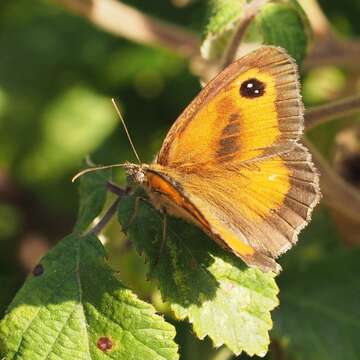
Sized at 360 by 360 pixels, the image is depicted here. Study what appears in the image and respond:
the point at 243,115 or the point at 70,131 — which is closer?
the point at 243,115

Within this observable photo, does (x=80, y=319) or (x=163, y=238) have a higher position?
(x=163, y=238)

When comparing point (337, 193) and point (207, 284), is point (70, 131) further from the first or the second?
point (207, 284)

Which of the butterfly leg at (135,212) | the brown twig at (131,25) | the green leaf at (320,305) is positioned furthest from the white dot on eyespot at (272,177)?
the brown twig at (131,25)

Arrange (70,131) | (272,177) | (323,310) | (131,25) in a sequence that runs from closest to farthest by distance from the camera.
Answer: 1. (272,177)
2. (323,310)
3. (131,25)
4. (70,131)

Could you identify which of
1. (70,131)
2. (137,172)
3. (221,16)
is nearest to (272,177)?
(137,172)

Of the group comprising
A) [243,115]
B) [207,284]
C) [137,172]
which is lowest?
[207,284]

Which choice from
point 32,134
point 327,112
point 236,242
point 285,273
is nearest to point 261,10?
point 327,112

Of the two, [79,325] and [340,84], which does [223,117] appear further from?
[340,84]

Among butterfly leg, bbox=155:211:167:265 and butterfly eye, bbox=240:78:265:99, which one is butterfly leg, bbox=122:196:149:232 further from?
butterfly eye, bbox=240:78:265:99
